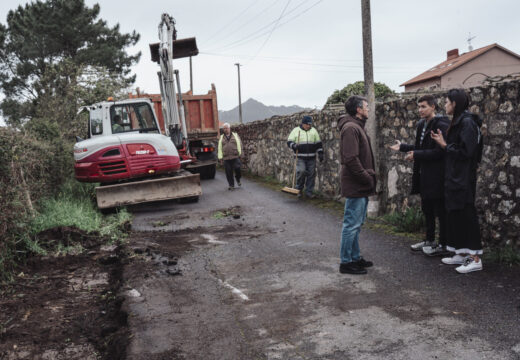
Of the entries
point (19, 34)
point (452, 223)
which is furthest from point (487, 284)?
point (19, 34)

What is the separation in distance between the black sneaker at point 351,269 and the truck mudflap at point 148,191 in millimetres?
5669

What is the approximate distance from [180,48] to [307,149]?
190 inches

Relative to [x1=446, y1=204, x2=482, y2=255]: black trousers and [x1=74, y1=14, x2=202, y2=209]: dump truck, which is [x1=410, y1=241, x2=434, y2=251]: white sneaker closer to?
[x1=446, y1=204, x2=482, y2=255]: black trousers

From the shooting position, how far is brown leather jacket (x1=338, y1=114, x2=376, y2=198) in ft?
15.7

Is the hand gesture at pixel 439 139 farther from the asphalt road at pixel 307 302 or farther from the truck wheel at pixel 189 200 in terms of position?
the truck wheel at pixel 189 200

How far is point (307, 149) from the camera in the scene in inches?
405

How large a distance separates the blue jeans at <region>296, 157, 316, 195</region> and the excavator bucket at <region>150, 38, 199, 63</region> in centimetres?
461

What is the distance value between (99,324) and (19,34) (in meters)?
29.9

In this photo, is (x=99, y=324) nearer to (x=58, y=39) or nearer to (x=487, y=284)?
(x=487, y=284)

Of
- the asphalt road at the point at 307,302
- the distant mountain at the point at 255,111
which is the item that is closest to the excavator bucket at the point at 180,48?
the asphalt road at the point at 307,302

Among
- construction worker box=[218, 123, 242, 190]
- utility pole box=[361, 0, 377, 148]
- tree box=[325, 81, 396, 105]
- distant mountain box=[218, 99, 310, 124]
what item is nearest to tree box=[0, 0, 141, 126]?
tree box=[325, 81, 396, 105]

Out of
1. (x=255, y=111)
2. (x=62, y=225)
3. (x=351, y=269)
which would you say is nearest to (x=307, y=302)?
(x=351, y=269)

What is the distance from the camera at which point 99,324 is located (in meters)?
3.91

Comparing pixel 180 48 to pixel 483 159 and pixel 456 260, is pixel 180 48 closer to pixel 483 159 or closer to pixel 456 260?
pixel 483 159
